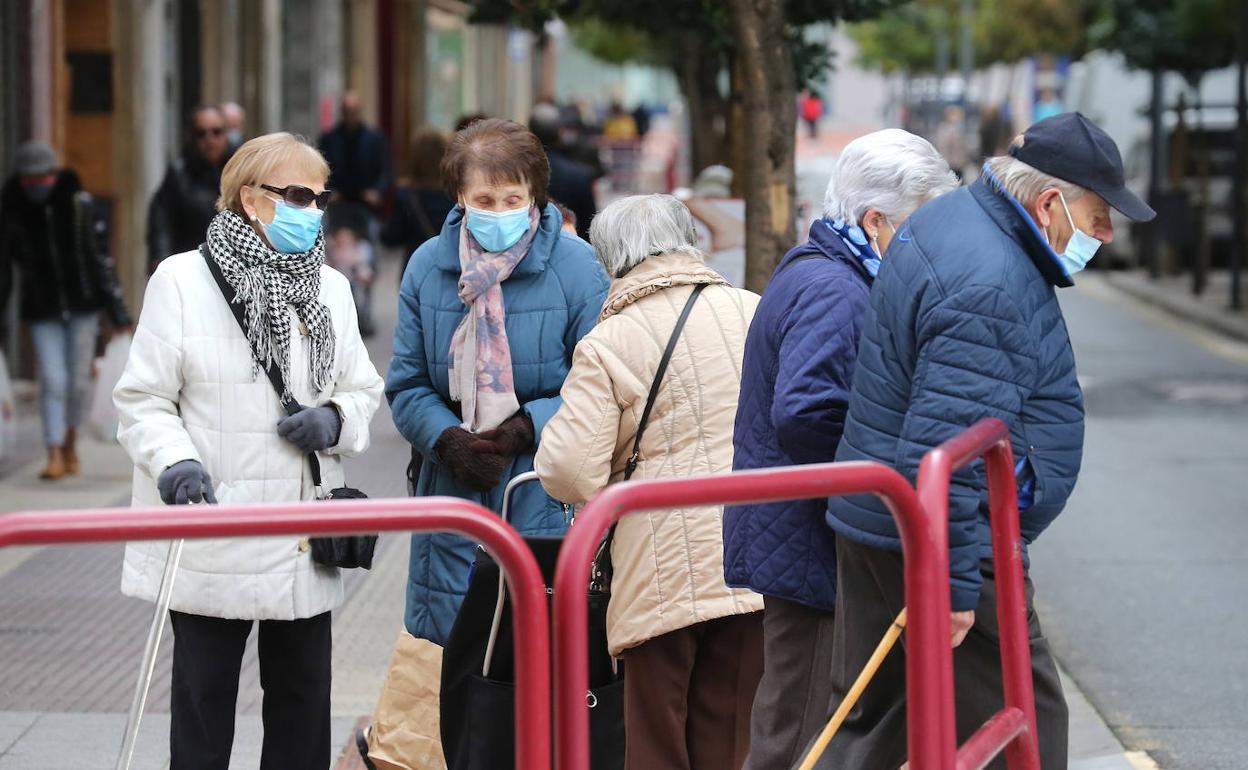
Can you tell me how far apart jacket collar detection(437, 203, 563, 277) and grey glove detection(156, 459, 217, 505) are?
105cm

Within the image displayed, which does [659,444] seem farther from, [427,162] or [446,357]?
[427,162]

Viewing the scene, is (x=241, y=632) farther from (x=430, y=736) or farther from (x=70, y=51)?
(x=70, y=51)

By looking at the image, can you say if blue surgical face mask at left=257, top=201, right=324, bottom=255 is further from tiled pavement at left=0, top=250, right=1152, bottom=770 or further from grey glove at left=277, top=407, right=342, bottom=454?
tiled pavement at left=0, top=250, right=1152, bottom=770

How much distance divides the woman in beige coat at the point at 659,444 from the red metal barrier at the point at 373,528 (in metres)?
1.37

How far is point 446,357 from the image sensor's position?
4777mm

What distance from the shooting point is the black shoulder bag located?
431 cm

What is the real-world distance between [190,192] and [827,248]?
676 centimetres

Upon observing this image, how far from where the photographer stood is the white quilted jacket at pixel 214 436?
4.06 meters

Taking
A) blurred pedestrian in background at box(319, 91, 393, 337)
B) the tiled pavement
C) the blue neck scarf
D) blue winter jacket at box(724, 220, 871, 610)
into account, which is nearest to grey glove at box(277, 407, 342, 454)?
the tiled pavement

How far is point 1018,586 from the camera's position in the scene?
3646 mm

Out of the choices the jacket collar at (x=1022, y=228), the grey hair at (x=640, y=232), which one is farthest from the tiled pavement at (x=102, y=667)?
the jacket collar at (x=1022, y=228)

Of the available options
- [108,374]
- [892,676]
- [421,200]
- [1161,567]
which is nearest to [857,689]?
[892,676]

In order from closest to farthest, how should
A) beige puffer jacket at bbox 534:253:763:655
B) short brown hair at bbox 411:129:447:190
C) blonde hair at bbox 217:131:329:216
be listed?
blonde hair at bbox 217:131:329:216 → beige puffer jacket at bbox 534:253:763:655 → short brown hair at bbox 411:129:447:190

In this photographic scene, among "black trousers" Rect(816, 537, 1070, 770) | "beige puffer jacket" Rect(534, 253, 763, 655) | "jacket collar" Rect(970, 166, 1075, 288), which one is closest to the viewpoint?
"jacket collar" Rect(970, 166, 1075, 288)
